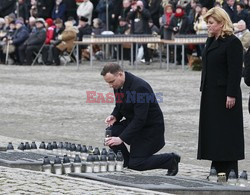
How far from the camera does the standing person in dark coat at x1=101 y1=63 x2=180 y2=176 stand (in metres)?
10.6

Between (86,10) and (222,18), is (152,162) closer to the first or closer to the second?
(222,18)

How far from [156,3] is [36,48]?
4298mm

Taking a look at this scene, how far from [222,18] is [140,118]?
1.36 metres

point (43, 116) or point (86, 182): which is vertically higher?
point (86, 182)

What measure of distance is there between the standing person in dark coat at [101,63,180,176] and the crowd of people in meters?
18.6

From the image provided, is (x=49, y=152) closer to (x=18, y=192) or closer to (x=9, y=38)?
(x=18, y=192)

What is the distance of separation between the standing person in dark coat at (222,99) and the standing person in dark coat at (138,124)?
469 millimetres

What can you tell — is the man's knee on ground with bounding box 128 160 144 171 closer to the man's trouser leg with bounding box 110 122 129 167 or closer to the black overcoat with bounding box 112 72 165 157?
the black overcoat with bounding box 112 72 165 157

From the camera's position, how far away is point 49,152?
1183cm

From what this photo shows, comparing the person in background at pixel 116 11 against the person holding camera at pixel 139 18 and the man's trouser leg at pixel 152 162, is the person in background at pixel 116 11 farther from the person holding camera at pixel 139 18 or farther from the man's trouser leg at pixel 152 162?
the man's trouser leg at pixel 152 162

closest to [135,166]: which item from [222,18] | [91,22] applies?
[222,18]

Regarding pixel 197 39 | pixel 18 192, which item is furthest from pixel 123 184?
pixel 197 39

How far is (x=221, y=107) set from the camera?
1095cm

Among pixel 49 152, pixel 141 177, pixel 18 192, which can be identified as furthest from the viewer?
pixel 49 152
